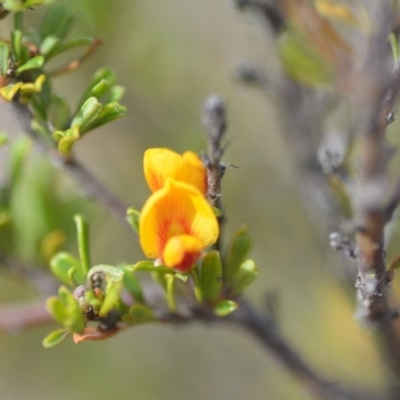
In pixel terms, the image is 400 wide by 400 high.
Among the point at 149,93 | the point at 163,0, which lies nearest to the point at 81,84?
the point at 149,93

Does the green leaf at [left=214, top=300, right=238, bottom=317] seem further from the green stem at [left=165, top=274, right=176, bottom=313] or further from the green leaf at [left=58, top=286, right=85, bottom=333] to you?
the green leaf at [left=58, top=286, right=85, bottom=333]

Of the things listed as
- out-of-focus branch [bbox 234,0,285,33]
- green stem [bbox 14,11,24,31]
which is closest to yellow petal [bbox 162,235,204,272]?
green stem [bbox 14,11,24,31]

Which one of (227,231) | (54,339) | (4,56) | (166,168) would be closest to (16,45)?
(4,56)

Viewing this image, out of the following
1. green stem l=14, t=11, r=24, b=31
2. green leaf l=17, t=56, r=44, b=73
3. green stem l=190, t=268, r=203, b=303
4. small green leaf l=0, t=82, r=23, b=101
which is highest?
green stem l=14, t=11, r=24, b=31

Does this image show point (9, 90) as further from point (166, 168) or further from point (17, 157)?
point (17, 157)

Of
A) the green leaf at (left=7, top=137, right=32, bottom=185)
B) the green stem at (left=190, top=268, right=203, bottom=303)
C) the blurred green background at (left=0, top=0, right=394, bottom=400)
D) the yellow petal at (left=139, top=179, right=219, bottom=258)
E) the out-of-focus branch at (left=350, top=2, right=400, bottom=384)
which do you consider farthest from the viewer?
the blurred green background at (left=0, top=0, right=394, bottom=400)

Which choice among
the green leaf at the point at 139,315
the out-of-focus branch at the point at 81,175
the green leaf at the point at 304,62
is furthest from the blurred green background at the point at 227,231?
the green leaf at the point at 139,315
